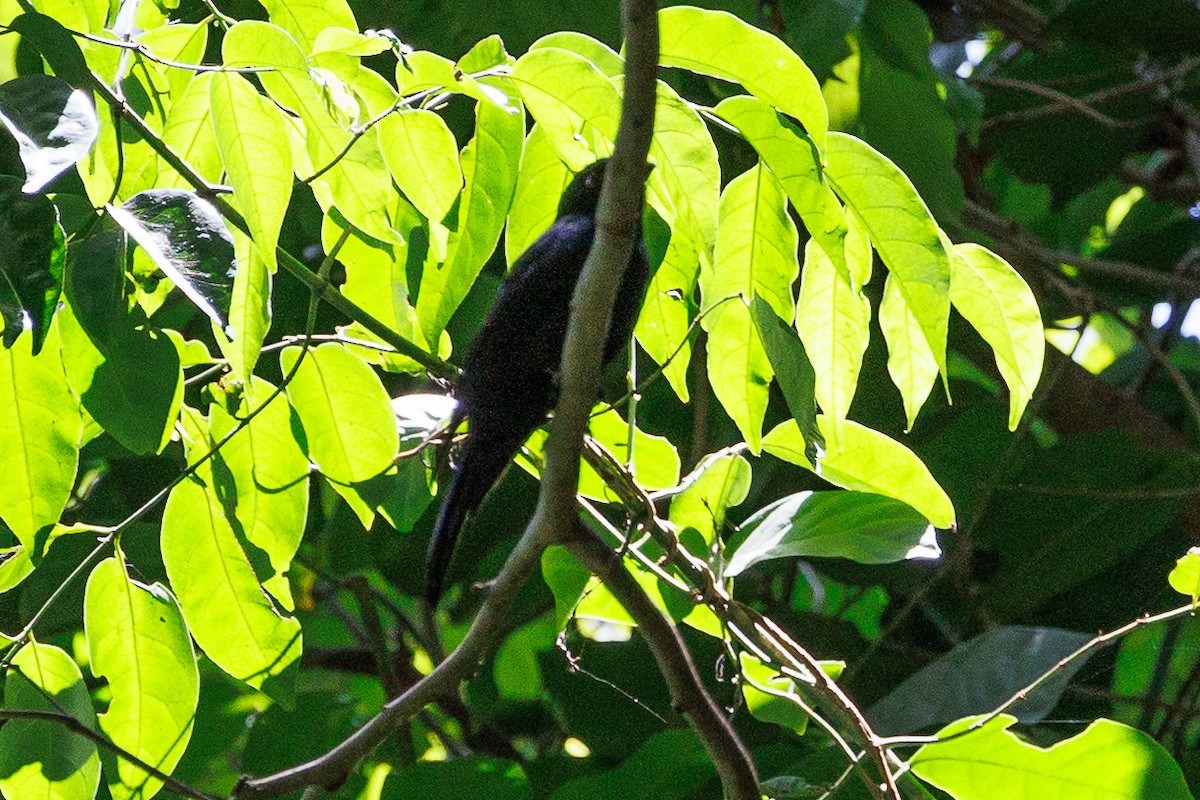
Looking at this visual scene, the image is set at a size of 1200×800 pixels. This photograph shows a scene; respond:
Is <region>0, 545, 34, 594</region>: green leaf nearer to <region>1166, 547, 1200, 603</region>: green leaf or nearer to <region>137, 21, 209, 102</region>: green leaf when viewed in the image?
<region>137, 21, 209, 102</region>: green leaf

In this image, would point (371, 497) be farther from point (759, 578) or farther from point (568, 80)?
point (759, 578)

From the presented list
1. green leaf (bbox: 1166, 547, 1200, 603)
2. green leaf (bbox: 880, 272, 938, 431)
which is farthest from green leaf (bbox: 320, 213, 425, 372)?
green leaf (bbox: 1166, 547, 1200, 603)

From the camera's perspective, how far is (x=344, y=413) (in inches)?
60.7

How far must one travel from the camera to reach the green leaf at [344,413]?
1.53 metres

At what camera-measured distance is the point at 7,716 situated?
→ 4.56ft

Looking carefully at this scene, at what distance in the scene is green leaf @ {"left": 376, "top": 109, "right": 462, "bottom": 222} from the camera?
1.33 m

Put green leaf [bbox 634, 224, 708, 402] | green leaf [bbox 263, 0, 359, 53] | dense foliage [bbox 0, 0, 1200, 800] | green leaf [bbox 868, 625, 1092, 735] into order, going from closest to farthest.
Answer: dense foliage [bbox 0, 0, 1200, 800] → green leaf [bbox 263, 0, 359, 53] → green leaf [bbox 634, 224, 708, 402] → green leaf [bbox 868, 625, 1092, 735]

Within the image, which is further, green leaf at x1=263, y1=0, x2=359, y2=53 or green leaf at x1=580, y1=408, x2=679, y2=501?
green leaf at x1=580, y1=408, x2=679, y2=501

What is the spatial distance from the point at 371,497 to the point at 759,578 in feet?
5.15

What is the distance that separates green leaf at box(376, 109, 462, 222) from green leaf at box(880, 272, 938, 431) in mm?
508

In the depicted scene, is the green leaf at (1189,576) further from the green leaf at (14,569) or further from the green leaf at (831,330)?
the green leaf at (14,569)

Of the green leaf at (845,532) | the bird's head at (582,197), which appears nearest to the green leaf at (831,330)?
the green leaf at (845,532)

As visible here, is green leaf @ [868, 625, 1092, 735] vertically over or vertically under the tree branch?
under

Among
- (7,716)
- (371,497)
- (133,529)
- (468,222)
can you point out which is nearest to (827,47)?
(468,222)
